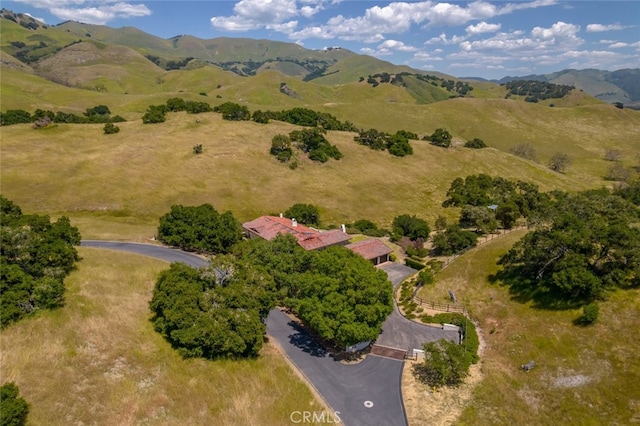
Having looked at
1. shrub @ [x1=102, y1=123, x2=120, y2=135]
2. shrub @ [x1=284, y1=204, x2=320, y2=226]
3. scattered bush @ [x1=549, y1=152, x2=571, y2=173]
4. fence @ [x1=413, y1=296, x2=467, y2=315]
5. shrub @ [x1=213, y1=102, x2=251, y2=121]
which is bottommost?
scattered bush @ [x1=549, y1=152, x2=571, y2=173]

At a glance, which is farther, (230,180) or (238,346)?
(230,180)

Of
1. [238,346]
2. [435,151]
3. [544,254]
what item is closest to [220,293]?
[238,346]

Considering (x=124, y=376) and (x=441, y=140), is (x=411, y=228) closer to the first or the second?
(x=124, y=376)

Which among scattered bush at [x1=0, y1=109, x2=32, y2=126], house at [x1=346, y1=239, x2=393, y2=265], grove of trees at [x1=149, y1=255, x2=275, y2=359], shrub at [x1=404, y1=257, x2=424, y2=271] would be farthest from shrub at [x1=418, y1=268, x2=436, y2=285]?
scattered bush at [x1=0, y1=109, x2=32, y2=126]

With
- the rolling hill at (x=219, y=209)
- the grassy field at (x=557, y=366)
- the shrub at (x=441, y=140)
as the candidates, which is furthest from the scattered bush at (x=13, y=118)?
the grassy field at (x=557, y=366)

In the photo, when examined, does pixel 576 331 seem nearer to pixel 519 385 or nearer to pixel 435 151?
pixel 519 385

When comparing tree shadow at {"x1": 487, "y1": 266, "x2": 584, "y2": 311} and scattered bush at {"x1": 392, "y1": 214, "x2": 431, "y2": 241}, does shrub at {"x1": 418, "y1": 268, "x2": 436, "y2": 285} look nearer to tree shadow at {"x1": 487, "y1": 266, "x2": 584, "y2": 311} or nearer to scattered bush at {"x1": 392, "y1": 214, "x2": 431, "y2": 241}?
tree shadow at {"x1": 487, "y1": 266, "x2": 584, "y2": 311}

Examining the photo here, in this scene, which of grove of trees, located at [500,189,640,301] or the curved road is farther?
grove of trees, located at [500,189,640,301]
